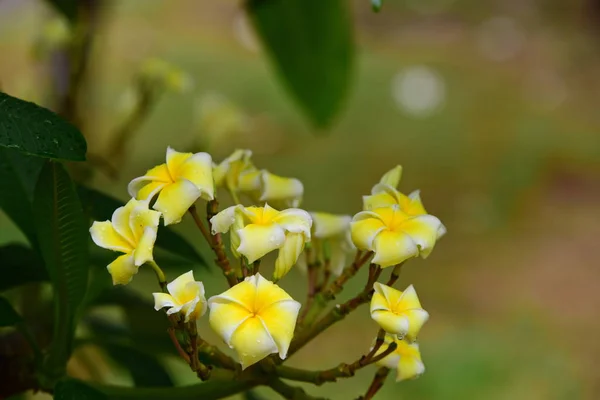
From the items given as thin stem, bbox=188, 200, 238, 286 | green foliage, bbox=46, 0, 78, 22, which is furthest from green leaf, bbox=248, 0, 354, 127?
thin stem, bbox=188, 200, 238, 286

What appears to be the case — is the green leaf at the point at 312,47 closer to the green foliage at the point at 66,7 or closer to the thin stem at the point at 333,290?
the green foliage at the point at 66,7

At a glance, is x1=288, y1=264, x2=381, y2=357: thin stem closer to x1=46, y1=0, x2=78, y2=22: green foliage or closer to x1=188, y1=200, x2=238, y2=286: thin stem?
x1=188, y1=200, x2=238, y2=286: thin stem

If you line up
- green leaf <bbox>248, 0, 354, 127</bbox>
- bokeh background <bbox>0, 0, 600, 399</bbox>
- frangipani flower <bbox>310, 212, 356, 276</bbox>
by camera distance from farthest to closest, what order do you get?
bokeh background <bbox>0, 0, 600, 399</bbox>
green leaf <bbox>248, 0, 354, 127</bbox>
frangipani flower <bbox>310, 212, 356, 276</bbox>

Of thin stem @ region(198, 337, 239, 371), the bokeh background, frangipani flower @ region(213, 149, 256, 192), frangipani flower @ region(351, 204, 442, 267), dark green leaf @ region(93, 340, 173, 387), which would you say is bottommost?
the bokeh background

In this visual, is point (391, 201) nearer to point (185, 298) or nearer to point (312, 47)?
point (185, 298)

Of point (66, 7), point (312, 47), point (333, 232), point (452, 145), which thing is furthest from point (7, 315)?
point (452, 145)

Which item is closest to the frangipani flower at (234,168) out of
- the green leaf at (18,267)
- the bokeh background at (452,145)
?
the green leaf at (18,267)
